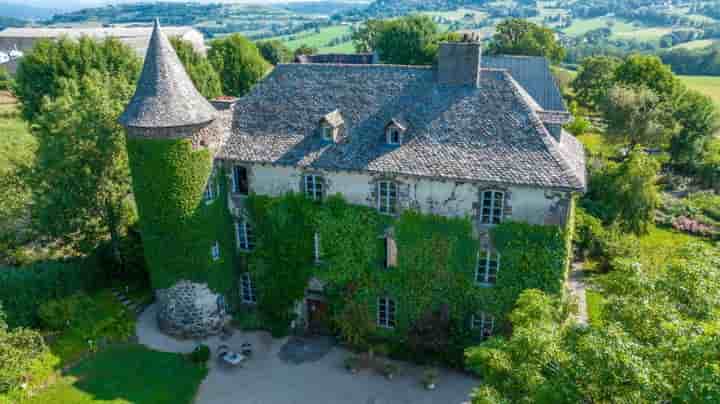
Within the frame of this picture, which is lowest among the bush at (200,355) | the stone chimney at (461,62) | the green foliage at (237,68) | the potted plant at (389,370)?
the potted plant at (389,370)

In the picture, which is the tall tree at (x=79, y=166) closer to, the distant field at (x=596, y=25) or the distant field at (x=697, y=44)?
the distant field at (x=697, y=44)

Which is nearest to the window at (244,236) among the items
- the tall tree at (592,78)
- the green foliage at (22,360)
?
the green foliage at (22,360)

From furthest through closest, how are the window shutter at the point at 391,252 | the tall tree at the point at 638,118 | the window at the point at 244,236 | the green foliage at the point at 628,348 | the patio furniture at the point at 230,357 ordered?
the tall tree at the point at 638,118
the window at the point at 244,236
the patio furniture at the point at 230,357
the window shutter at the point at 391,252
the green foliage at the point at 628,348

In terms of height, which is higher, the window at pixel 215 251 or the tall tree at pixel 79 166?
the tall tree at pixel 79 166

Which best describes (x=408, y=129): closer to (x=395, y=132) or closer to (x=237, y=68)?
(x=395, y=132)

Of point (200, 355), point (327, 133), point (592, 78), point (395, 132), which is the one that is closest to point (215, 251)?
point (200, 355)

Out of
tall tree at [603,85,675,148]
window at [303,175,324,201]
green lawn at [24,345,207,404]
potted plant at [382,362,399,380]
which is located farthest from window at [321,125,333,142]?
tall tree at [603,85,675,148]

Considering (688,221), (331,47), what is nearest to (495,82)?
(688,221)
